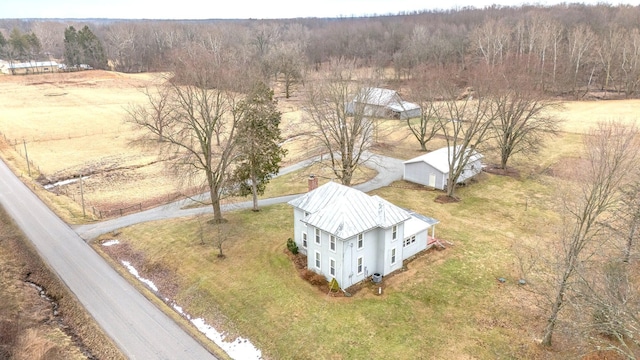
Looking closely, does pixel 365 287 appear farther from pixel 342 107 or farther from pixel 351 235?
pixel 342 107

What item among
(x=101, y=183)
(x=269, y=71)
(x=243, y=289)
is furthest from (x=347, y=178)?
(x=269, y=71)

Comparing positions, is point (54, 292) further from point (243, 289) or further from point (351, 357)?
point (351, 357)

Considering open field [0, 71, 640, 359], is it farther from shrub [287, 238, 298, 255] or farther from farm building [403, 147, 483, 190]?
farm building [403, 147, 483, 190]

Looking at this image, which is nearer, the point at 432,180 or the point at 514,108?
Result: the point at 432,180

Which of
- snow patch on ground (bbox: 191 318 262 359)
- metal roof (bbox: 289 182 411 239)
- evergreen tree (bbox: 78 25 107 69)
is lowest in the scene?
snow patch on ground (bbox: 191 318 262 359)

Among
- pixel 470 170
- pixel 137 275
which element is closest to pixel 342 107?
pixel 470 170

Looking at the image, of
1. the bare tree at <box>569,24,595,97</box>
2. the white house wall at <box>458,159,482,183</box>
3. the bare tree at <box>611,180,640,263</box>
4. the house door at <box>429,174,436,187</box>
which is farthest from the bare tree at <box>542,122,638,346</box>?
the bare tree at <box>569,24,595,97</box>
